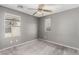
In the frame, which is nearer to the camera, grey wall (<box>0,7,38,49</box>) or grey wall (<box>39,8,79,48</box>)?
grey wall (<box>0,7,38,49</box>)

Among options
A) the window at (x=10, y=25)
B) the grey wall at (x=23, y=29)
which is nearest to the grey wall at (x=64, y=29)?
the grey wall at (x=23, y=29)

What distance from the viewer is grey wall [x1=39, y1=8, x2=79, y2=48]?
9.04 ft

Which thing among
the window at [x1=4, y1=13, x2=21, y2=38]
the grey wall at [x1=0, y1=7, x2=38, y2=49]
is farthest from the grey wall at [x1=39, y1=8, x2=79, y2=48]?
the window at [x1=4, y1=13, x2=21, y2=38]

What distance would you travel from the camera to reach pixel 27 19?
11.2ft

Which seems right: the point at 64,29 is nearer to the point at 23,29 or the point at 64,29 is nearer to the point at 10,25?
the point at 23,29

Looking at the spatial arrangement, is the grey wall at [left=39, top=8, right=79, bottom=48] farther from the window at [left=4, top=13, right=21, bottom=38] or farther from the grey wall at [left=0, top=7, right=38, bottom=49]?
the window at [left=4, top=13, right=21, bottom=38]

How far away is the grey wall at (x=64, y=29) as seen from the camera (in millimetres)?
2756

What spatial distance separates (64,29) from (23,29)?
5.95ft

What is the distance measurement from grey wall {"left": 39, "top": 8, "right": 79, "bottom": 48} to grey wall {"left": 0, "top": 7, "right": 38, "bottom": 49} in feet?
1.38

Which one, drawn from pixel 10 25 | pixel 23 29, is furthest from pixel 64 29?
pixel 10 25

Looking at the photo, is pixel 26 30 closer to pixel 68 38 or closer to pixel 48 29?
pixel 48 29

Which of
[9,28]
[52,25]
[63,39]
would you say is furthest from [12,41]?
[63,39]

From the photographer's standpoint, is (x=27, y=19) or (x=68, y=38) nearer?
(x=68, y=38)
